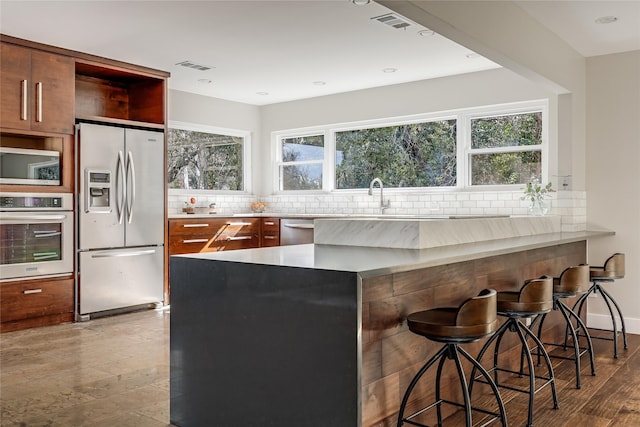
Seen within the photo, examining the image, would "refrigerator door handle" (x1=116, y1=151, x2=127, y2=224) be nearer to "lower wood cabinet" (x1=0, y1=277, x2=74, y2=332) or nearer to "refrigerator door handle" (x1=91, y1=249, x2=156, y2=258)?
"refrigerator door handle" (x1=91, y1=249, x2=156, y2=258)

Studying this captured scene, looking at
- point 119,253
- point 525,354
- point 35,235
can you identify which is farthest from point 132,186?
point 525,354

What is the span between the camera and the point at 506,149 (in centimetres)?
585

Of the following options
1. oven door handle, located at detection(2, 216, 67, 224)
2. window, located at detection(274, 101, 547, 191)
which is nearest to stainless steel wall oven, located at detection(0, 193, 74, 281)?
oven door handle, located at detection(2, 216, 67, 224)

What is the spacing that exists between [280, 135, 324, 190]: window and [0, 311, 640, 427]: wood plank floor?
3400mm

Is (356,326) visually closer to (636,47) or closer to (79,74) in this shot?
(636,47)

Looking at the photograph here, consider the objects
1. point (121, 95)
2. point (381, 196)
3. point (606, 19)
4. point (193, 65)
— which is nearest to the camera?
point (606, 19)

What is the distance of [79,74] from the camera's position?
5758 millimetres

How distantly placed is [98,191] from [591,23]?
4451mm

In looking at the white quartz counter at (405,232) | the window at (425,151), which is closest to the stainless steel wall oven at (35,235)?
the white quartz counter at (405,232)

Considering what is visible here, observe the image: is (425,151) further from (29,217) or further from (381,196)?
(29,217)

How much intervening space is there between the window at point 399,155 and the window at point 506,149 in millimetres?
279

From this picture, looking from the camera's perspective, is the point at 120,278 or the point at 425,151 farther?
the point at 425,151

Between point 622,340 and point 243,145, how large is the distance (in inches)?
202

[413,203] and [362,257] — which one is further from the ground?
[413,203]
